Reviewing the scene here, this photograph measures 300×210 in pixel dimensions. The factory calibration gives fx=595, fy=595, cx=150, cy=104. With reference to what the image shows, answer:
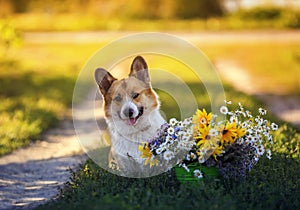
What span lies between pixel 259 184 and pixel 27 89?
9048 mm

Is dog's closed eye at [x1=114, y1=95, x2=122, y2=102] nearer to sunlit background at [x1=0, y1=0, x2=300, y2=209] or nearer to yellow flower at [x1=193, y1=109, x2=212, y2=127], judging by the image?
sunlit background at [x1=0, y1=0, x2=300, y2=209]

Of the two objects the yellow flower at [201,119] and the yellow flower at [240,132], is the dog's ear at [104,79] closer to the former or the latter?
the yellow flower at [201,119]

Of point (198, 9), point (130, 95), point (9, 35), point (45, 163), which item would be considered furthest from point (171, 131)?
point (198, 9)

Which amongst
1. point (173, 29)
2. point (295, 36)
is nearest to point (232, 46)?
point (295, 36)

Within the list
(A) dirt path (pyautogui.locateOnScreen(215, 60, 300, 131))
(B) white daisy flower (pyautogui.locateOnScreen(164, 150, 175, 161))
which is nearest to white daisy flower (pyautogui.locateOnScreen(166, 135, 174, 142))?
(B) white daisy flower (pyautogui.locateOnScreen(164, 150, 175, 161))

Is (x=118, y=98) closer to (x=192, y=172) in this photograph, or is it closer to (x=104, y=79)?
(x=104, y=79)

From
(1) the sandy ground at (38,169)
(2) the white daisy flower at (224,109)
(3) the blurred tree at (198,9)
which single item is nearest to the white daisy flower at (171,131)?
(2) the white daisy flower at (224,109)

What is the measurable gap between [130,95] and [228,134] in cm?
112

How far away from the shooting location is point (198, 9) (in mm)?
33688

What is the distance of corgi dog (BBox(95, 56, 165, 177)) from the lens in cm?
588

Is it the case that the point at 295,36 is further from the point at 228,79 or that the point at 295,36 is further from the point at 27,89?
the point at 27,89

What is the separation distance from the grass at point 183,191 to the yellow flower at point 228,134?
366 millimetres

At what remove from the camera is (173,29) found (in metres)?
28.7

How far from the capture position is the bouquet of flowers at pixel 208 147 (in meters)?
5.24
